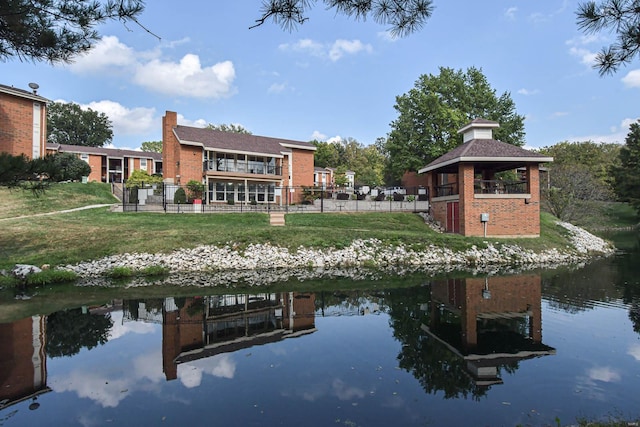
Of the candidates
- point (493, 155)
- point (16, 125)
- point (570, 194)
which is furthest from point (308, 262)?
point (570, 194)

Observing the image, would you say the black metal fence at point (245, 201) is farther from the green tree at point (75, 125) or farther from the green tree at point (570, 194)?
the green tree at point (75, 125)

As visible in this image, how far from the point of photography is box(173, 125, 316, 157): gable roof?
1192 inches

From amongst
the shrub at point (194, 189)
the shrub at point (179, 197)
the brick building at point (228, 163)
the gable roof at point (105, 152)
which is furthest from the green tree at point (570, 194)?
the gable roof at point (105, 152)

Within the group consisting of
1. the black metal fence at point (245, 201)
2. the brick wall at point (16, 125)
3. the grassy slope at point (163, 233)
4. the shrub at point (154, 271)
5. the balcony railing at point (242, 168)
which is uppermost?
the brick wall at point (16, 125)

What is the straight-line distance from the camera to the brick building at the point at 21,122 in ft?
78.9

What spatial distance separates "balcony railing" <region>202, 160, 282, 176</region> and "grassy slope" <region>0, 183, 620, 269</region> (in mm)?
9881

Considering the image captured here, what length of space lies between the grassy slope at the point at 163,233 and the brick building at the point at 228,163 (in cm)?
814

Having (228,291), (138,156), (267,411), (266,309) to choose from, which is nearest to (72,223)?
(228,291)

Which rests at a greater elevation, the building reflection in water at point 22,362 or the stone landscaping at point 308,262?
the stone landscaping at point 308,262

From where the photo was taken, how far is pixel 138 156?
143ft

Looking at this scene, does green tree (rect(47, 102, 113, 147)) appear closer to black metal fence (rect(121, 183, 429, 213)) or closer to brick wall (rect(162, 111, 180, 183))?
brick wall (rect(162, 111, 180, 183))

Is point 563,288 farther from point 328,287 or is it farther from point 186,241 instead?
point 186,241

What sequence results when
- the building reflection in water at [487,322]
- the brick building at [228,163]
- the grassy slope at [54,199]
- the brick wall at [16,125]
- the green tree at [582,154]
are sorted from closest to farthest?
1. the building reflection in water at [487,322]
2. the grassy slope at [54,199]
3. the brick wall at [16,125]
4. the brick building at [228,163]
5. the green tree at [582,154]

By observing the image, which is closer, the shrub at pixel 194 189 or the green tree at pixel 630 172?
the shrub at pixel 194 189
